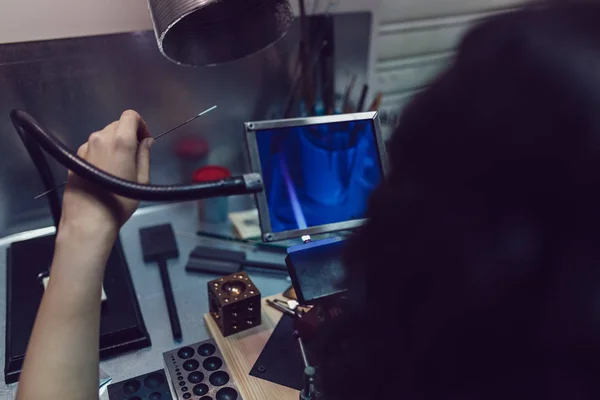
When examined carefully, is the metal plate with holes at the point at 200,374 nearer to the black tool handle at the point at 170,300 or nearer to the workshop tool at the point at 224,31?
the black tool handle at the point at 170,300

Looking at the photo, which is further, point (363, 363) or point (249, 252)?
point (249, 252)

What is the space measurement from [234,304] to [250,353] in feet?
0.24

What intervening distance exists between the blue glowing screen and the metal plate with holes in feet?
0.69

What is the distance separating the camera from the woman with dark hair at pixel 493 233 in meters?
0.26

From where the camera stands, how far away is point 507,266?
0.29 meters

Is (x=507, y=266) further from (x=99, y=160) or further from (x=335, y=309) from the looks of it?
(x=99, y=160)

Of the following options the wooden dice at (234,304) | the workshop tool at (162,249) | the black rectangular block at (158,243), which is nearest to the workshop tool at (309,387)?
the wooden dice at (234,304)

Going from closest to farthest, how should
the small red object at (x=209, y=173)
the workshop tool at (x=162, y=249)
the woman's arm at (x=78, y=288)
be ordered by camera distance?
the woman's arm at (x=78, y=288) → the workshop tool at (x=162, y=249) → the small red object at (x=209, y=173)

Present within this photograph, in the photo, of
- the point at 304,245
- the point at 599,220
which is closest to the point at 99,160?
the point at 304,245

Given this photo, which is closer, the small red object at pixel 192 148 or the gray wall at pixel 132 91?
the gray wall at pixel 132 91

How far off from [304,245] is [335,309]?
10 centimetres

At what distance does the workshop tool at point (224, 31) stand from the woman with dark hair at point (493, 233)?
52 centimetres

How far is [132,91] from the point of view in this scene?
0.93 metres

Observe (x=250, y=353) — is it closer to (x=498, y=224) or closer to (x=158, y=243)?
(x=158, y=243)
